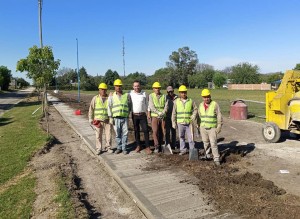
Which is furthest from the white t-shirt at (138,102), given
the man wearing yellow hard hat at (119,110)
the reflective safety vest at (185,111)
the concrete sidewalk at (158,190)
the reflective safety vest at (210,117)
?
the reflective safety vest at (210,117)

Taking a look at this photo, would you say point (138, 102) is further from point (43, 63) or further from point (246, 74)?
point (246, 74)

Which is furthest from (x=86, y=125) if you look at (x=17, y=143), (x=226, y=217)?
(x=226, y=217)

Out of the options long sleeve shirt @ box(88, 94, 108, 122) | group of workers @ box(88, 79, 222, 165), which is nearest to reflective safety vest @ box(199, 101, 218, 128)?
group of workers @ box(88, 79, 222, 165)

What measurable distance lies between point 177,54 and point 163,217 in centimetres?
11008

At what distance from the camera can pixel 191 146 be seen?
8266 millimetres

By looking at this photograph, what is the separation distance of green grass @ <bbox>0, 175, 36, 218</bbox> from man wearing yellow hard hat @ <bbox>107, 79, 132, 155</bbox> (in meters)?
2.72

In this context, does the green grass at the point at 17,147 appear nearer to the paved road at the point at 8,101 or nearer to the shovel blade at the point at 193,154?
the shovel blade at the point at 193,154

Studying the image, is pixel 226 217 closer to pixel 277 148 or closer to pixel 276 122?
pixel 277 148

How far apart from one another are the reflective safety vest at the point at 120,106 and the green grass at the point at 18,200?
109 inches

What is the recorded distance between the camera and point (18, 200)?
19.7ft

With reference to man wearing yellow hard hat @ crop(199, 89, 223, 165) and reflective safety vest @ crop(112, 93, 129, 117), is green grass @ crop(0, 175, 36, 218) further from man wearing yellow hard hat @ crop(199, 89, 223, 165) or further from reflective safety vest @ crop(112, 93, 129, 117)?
man wearing yellow hard hat @ crop(199, 89, 223, 165)

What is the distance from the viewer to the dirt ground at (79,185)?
5.48 metres

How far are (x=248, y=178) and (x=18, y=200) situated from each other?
4.41 meters

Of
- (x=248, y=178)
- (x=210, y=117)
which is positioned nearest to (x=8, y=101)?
(x=210, y=117)
